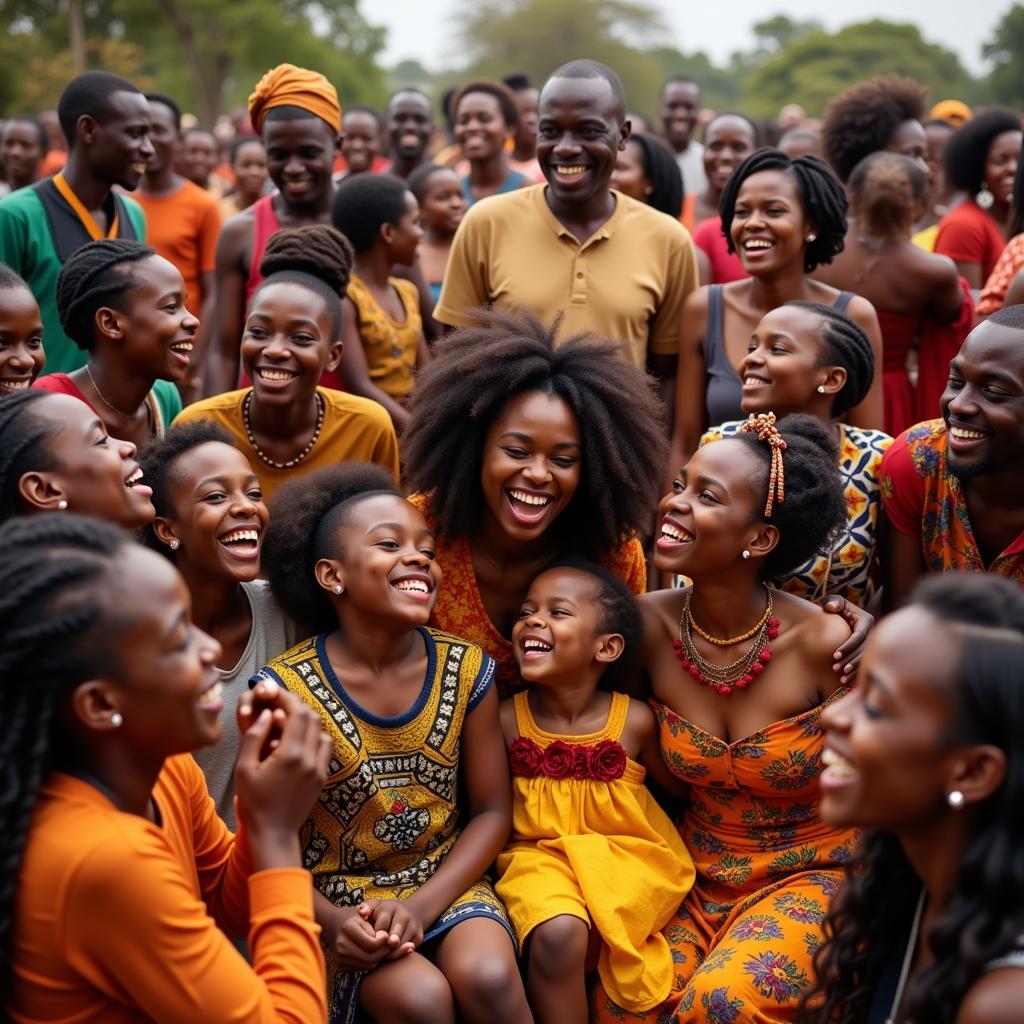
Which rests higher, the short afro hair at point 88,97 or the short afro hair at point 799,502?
the short afro hair at point 88,97

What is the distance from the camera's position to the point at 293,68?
18.2ft

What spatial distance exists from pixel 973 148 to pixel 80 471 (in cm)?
599

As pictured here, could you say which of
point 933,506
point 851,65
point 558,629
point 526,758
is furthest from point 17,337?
point 851,65

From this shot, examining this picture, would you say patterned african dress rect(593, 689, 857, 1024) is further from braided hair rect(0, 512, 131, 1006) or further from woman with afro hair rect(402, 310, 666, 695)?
braided hair rect(0, 512, 131, 1006)

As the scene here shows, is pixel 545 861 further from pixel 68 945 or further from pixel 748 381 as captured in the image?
pixel 748 381

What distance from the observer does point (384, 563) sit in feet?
10.7

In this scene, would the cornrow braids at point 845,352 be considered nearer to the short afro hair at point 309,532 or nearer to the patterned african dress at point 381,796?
the short afro hair at point 309,532

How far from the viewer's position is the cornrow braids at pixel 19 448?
2.89m

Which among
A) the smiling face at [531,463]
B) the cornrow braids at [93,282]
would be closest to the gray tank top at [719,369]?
the smiling face at [531,463]

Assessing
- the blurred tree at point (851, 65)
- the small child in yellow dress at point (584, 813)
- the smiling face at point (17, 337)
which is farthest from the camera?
the blurred tree at point (851, 65)

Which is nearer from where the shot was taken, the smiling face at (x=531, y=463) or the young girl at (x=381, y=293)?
the smiling face at (x=531, y=463)

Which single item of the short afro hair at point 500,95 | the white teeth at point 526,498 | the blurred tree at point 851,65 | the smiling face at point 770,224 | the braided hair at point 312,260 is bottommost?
the white teeth at point 526,498

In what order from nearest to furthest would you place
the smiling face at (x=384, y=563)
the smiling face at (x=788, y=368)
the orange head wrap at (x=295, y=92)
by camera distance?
the smiling face at (x=384, y=563)
the smiling face at (x=788, y=368)
the orange head wrap at (x=295, y=92)

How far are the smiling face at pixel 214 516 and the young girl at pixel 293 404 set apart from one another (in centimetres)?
54
